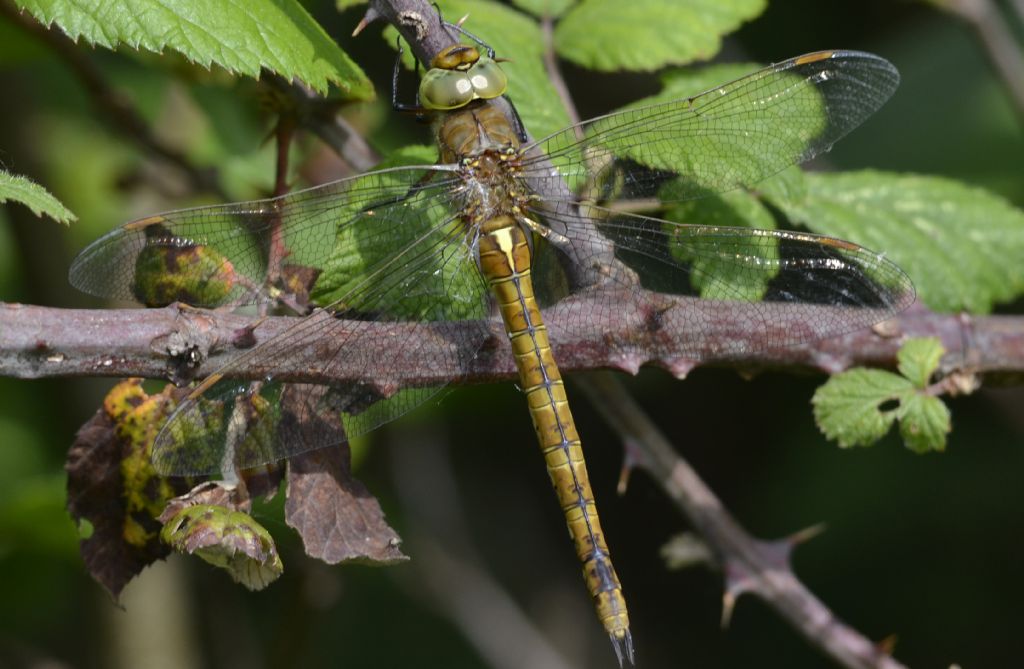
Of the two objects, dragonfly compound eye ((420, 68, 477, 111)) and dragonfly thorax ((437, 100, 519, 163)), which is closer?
dragonfly compound eye ((420, 68, 477, 111))

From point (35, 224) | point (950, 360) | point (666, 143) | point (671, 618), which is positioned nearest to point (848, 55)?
point (666, 143)

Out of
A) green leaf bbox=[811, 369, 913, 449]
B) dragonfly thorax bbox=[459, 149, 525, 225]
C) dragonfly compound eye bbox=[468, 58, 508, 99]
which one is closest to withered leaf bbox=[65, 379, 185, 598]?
dragonfly thorax bbox=[459, 149, 525, 225]

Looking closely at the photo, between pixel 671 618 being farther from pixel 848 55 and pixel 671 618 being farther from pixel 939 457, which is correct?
pixel 848 55

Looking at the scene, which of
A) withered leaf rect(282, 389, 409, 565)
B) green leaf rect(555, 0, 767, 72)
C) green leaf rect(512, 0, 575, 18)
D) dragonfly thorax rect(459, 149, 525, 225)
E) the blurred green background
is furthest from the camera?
the blurred green background

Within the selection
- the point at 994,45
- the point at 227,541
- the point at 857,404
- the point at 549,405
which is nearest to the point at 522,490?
the point at 994,45

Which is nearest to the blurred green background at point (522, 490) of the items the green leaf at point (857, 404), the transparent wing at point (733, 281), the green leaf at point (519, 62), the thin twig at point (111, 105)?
the thin twig at point (111, 105)

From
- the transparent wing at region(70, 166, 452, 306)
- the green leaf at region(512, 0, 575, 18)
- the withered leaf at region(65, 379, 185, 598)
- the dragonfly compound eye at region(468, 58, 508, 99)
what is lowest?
the withered leaf at region(65, 379, 185, 598)

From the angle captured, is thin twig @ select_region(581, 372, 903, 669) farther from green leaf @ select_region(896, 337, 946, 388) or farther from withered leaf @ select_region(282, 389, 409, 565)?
withered leaf @ select_region(282, 389, 409, 565)

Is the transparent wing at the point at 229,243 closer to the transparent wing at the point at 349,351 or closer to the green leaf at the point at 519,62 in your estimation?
the transparent wing at the point at 349,351
